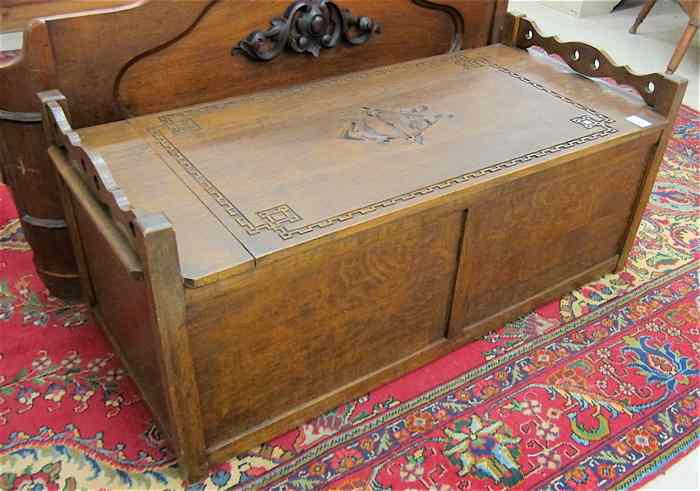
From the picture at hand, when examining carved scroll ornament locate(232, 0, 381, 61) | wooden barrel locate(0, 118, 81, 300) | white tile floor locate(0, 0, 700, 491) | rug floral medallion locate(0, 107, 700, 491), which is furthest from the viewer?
white tile floor locate(0, 0, 700, 491)

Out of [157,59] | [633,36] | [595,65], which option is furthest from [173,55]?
[633,36]

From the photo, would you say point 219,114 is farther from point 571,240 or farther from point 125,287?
point 571,240

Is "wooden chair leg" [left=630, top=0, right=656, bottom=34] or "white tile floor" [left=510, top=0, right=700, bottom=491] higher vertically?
"wooden chair leg" [left=630, top=0, right=656, bottom=34]

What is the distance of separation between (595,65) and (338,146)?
2.92ft

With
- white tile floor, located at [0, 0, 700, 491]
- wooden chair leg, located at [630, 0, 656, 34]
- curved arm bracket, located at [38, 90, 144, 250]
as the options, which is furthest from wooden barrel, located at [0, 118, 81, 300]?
wooden chair leg, located at [630, 0, 656, 34]

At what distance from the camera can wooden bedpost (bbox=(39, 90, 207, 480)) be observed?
1020 millimetres

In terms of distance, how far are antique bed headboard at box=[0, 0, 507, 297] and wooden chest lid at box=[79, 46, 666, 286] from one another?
6 centimetres

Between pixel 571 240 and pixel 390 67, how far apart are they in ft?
2.33

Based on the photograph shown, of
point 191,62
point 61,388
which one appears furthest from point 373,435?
point 191,62

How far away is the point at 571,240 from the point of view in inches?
69.5

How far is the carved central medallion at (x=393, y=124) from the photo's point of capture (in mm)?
1518

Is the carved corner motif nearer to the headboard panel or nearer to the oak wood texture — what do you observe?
the headboard panel

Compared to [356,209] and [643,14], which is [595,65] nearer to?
[356,209]

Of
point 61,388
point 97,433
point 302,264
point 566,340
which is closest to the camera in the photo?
point 302,264
